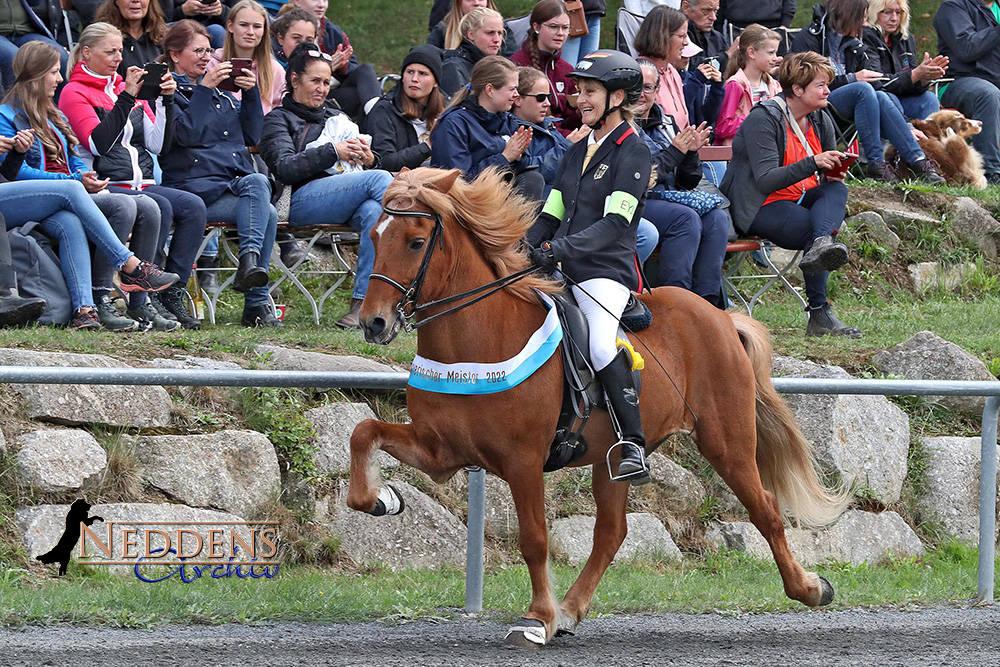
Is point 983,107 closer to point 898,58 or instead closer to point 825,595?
point 898,58

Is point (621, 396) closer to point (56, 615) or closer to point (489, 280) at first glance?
point (489, 280)

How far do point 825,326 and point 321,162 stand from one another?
13.3 feet

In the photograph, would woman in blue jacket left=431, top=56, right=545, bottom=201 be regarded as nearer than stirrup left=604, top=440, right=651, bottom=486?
No

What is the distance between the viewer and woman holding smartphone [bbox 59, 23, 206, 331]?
8.60m

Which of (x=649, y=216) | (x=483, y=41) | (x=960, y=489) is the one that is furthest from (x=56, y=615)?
(x=483, y=41)

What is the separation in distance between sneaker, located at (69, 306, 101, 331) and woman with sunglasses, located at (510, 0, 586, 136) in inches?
178

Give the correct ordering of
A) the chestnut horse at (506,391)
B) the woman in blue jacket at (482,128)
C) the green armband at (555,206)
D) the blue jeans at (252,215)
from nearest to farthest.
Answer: the chestnut horse at (506,391), the green armband at (555,206), the blue jeans at (252,215), the woman in blue jacket at (482,128)

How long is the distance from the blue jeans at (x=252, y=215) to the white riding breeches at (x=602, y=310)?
3765 millimetres

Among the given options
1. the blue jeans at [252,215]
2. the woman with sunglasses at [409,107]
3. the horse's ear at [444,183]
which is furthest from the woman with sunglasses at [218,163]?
the horse's ear at [444,183]

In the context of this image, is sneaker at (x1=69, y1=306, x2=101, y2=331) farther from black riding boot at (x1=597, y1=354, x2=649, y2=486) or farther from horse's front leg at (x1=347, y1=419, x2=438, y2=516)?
black riding boot at (x1=597, y1=354, x2=649, y2=486)

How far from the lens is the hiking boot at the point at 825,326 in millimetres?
9898

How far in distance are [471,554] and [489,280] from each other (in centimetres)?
133

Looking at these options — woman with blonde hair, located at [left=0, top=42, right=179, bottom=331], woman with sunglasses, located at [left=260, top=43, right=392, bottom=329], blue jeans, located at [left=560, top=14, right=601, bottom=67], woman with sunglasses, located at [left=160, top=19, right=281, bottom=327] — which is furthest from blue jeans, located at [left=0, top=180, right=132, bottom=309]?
blue jeans, located at [left=560, top=14, right=601, bottom=67]

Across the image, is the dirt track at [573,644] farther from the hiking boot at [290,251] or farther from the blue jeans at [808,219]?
the hiking boot at [290,251]
